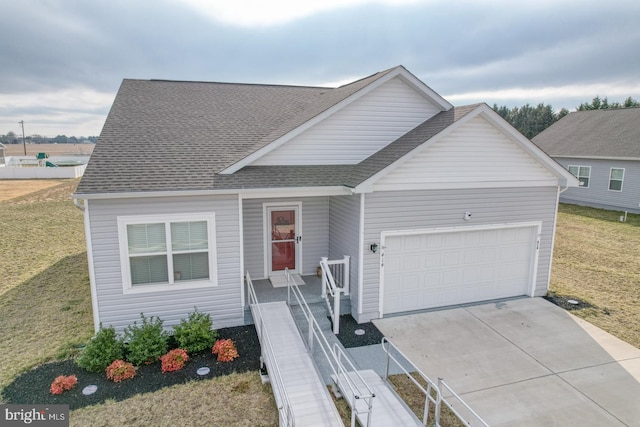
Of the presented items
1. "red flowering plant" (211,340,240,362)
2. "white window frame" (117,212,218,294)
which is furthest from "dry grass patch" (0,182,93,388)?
"red flowering plant" (211,340,240,362)

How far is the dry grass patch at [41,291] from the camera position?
827 cm

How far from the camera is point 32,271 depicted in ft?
42.7

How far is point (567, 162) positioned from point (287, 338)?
87.2 feet

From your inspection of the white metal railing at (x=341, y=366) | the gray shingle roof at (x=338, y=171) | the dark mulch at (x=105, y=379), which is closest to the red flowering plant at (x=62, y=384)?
the dark mulch at (x=105, y=379)

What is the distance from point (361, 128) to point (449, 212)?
126 inches

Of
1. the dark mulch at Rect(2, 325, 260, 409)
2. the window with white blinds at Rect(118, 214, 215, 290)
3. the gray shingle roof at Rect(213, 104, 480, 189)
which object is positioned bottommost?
the dark mulch at Rect(2, 325, 260, 409)

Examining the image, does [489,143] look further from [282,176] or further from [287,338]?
[287,338]

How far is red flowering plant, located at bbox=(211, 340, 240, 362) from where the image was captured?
305 inches

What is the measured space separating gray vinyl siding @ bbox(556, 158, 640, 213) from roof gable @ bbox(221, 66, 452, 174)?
18802mm

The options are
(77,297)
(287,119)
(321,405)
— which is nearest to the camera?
(321,405)

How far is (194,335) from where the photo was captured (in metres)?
8.04

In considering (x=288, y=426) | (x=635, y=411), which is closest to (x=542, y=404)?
(x=635, y=411)

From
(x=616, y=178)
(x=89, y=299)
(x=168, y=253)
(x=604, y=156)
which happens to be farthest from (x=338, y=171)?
(x=616, y=178)

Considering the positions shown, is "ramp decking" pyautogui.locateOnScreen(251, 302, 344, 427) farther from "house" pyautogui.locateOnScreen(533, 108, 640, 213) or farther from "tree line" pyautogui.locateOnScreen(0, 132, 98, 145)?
"tree line" pyautogui.locateOnScreen(0, 132, 98, 145)
